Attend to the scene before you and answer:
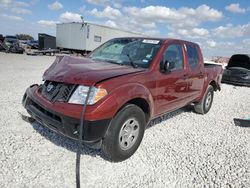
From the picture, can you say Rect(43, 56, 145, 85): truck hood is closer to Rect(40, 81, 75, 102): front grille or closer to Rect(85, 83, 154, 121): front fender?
Rect(40, 81, 75, 102): front grille

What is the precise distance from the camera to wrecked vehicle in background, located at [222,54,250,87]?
12.4 metres

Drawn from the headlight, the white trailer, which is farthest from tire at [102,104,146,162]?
the white trailer

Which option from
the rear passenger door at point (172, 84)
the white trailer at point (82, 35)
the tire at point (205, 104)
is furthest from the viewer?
the white trailer at point (82, 35)

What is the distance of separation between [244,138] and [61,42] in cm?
2557

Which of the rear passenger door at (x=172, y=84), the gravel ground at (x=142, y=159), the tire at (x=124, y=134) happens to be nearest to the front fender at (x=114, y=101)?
the tire at (x=124, y=134)

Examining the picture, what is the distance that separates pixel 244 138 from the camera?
5027mm

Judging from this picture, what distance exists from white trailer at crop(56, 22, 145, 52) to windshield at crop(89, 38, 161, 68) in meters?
20.6

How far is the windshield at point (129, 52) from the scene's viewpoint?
413 cm

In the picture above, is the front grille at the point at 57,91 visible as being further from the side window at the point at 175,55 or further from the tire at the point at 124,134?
the side window at the point at 175,55

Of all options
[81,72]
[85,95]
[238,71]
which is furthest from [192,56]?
[238,71]

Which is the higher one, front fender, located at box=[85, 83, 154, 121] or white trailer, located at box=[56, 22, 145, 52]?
white trailer, located at box=[56, 22, 145, 52]

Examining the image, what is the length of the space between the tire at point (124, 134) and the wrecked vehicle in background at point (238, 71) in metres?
10.5

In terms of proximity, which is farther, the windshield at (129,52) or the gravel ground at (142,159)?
the windshield at (129,52)

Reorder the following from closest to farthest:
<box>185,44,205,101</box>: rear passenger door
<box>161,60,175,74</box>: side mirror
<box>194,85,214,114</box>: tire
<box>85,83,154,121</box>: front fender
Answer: <box>85,83,154,121</box>: front fender, <box>161,60,175,74</box>: side mirror, <box>185,44,205,101</box>: rear passenger door, <box>194,85,214,114</box>: tire
